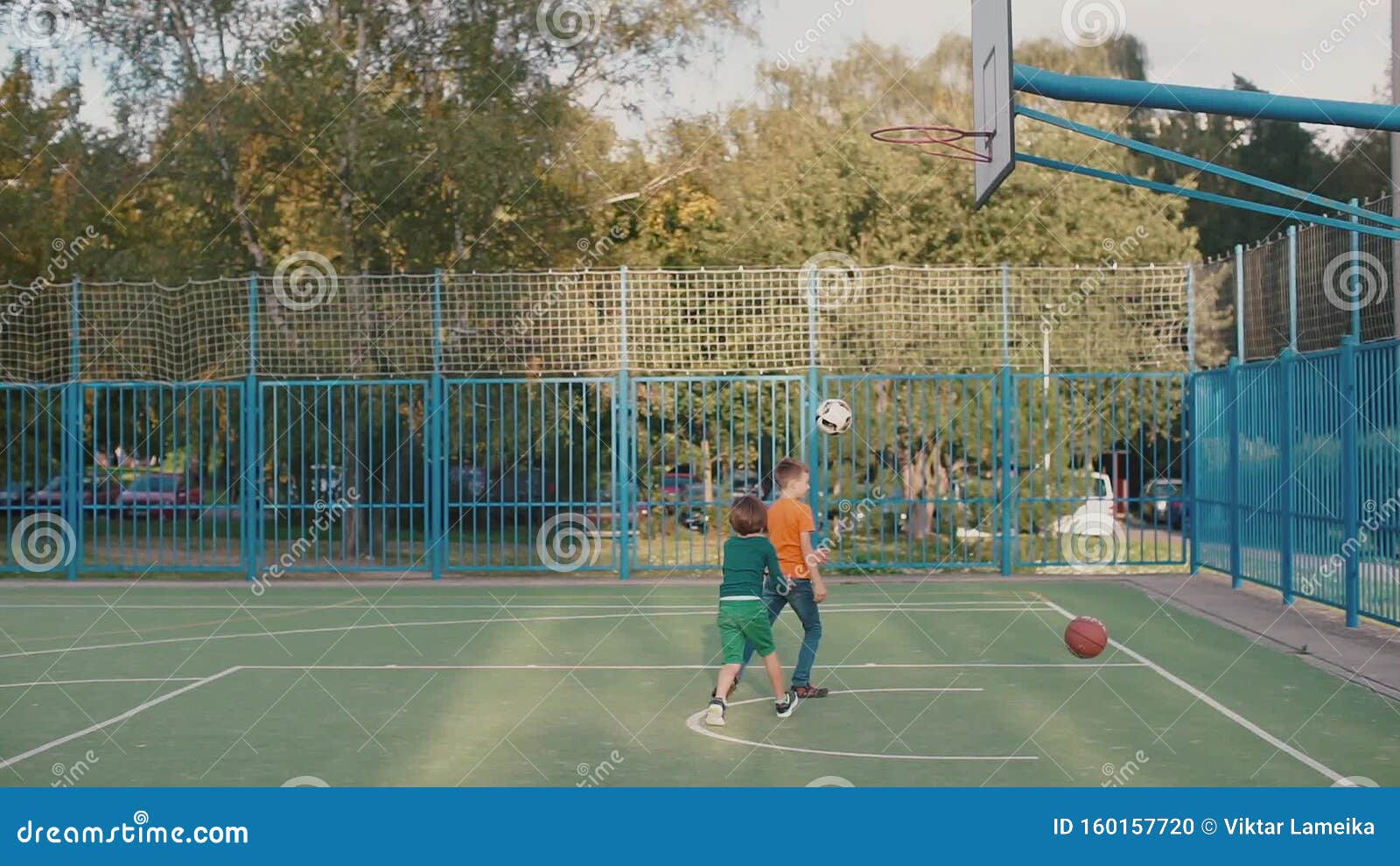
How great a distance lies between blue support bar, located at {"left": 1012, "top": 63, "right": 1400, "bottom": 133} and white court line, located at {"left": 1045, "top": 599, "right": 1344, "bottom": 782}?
3937mm

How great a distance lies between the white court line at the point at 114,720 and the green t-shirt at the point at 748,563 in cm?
397

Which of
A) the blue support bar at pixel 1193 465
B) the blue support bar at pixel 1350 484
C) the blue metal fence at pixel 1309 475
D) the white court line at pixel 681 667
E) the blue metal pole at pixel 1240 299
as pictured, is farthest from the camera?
the blue support bar at pixel 1193 465

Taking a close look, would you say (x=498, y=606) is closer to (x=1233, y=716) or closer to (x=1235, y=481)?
(x=1235, y=481)

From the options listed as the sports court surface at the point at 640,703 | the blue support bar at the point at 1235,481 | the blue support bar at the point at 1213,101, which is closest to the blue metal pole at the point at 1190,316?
the blue support bar at the point at 1235,481

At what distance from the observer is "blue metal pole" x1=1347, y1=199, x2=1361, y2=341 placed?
15469 mm

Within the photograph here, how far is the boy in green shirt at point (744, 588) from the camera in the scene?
9.95m

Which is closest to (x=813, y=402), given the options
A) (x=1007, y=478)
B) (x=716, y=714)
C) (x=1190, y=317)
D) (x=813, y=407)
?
(x=813, y=407)

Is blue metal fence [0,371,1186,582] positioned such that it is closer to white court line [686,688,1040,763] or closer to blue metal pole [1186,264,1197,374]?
blue metal pole [1186,264,1197,374]

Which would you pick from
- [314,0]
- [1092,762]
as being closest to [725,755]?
[1092,762]

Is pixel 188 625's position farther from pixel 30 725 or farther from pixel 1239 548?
pixel 1239 548

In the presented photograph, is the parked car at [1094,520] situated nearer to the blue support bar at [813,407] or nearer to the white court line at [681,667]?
the blue support bar at [813,407]

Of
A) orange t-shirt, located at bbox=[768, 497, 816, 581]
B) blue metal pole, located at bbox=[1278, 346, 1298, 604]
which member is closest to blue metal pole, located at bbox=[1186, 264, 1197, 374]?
blue metal pole, located at bbox=[1278, 346, 1298, 604]

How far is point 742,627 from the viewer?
9.98 m

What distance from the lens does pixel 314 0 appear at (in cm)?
2678
